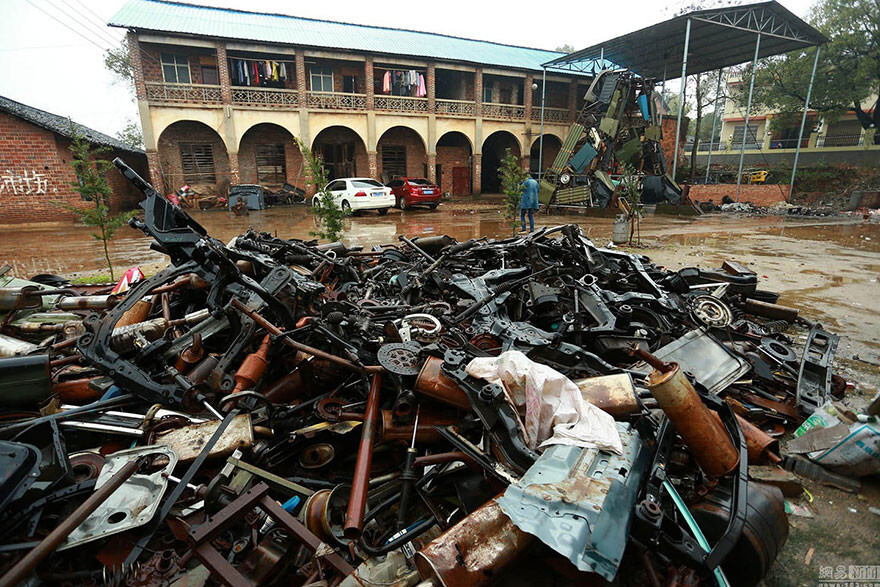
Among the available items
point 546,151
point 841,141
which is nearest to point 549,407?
point 546,151

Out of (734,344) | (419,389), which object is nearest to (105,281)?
(419,389)

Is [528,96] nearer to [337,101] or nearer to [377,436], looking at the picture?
[337,101]

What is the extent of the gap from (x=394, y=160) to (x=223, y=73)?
9239 mm

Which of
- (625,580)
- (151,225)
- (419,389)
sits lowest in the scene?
(625,580)

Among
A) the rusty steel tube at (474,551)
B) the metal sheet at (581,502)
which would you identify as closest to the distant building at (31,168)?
the rusty steel tube at (474,551)

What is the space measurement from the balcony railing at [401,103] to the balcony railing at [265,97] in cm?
408

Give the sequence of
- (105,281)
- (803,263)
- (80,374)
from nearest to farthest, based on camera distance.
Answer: (80,374)
(105,281)
(803,263)

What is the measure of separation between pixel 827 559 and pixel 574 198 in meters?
16.4

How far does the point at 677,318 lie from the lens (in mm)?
4219

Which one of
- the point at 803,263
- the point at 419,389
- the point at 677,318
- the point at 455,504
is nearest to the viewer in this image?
the point at 455,504

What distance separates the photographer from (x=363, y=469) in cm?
223

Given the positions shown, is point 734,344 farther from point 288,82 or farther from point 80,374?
point 288,82

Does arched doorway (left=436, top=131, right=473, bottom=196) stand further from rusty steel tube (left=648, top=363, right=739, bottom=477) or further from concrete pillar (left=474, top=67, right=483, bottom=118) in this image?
rusty steel tube (left=648, top=363, right=739, bottom=477)

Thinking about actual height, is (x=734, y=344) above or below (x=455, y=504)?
above
